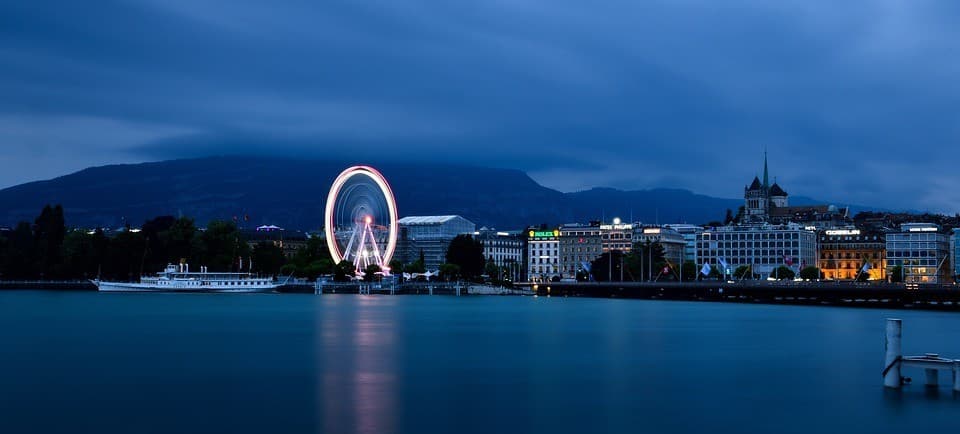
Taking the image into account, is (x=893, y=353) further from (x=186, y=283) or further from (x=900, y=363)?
(x=186, y=283)

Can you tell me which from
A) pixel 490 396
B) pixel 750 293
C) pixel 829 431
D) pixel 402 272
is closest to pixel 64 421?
pixel 490 396

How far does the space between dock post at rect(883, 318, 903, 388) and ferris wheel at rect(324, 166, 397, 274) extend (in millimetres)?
94721

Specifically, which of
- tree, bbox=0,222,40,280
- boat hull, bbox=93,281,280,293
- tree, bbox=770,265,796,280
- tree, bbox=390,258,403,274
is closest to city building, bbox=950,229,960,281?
tree, bbox=770,265,796,280

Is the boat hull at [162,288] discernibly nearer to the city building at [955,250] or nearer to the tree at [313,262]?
the tree at [313,262]

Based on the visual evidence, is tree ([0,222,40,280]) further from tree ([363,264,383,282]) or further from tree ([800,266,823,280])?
tree ([800,266,823,280])

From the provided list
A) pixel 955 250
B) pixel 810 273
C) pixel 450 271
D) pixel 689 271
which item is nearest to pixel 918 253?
pixel 955 250

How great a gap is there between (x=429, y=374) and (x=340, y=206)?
91.9 meters

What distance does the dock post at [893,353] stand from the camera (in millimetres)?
33281

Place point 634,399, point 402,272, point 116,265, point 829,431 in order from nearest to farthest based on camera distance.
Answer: point 829,431 < point 634,399 < point 116,265 < point 402,272

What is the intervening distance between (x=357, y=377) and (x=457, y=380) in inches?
146

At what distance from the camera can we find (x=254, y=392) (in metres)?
34.6

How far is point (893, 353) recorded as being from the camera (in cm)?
3412

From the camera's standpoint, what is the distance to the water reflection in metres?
29.3

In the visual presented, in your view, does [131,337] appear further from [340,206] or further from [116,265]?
[116,265]
